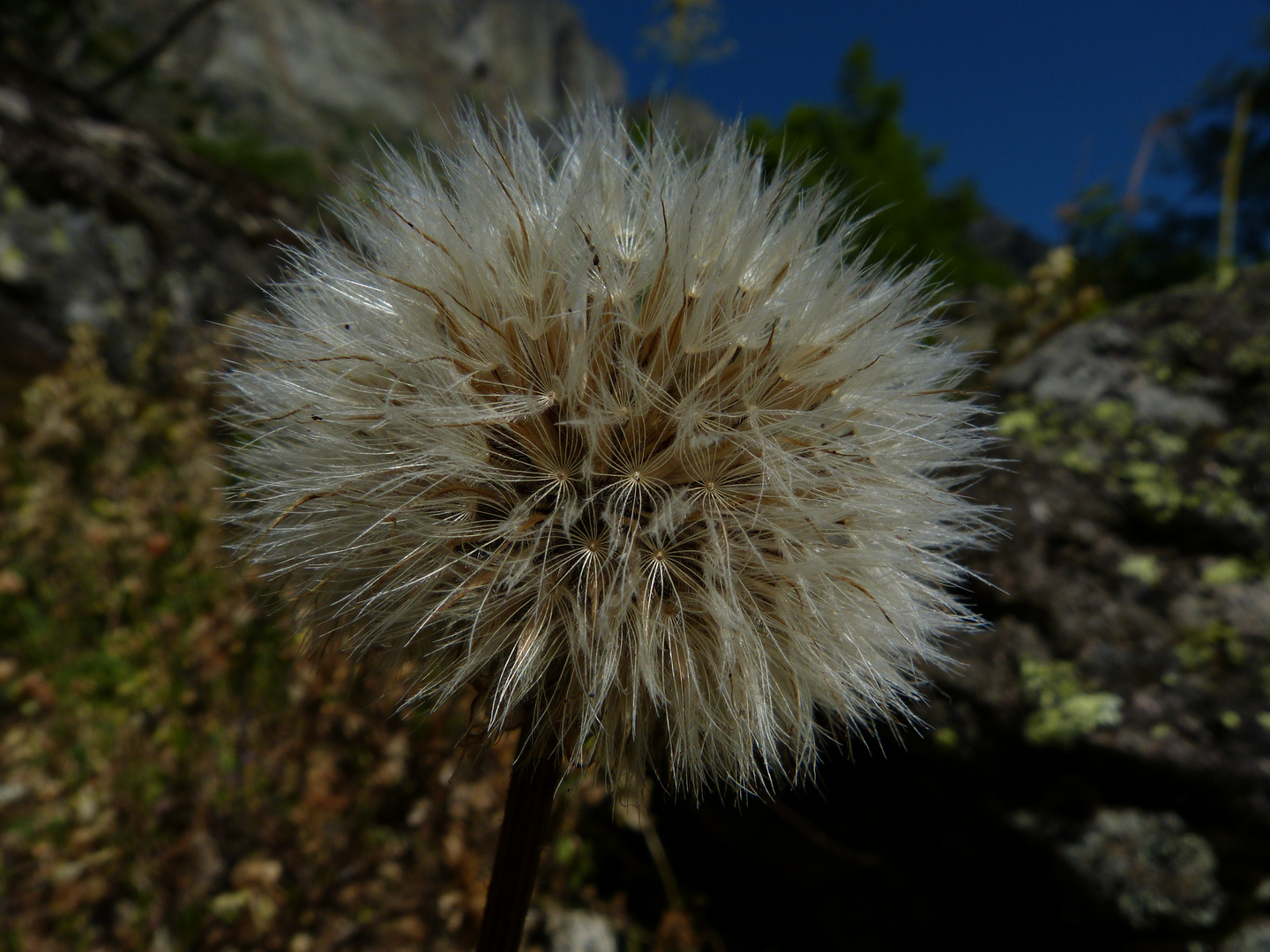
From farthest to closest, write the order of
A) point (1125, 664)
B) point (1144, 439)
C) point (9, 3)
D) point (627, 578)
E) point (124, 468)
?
point (9, 3), point (124, 468), point (1144, 439), point (1125, 664), point (627, 578)

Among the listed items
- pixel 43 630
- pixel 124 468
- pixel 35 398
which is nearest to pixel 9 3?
pixel 35 398

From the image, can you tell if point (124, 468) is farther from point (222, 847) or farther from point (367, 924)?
point (367, 924)

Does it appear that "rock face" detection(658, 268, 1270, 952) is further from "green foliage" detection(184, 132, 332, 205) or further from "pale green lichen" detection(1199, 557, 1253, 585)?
"green foliage" detection(184, 132, 332, 205)

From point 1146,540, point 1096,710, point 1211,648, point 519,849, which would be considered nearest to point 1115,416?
point 1146,540

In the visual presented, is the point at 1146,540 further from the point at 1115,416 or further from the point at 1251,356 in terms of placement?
the point at 1251,356

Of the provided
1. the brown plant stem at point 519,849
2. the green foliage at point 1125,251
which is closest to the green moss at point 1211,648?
the brown plant stem at point 519,849

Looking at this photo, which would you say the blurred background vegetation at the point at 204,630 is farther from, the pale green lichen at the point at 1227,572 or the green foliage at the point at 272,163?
the green foliage at the point at 272,163

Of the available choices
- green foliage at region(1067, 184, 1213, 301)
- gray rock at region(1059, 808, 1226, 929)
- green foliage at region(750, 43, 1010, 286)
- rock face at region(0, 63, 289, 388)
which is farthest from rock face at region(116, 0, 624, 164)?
gray rock at region(1059, 808, 1226, 929)
